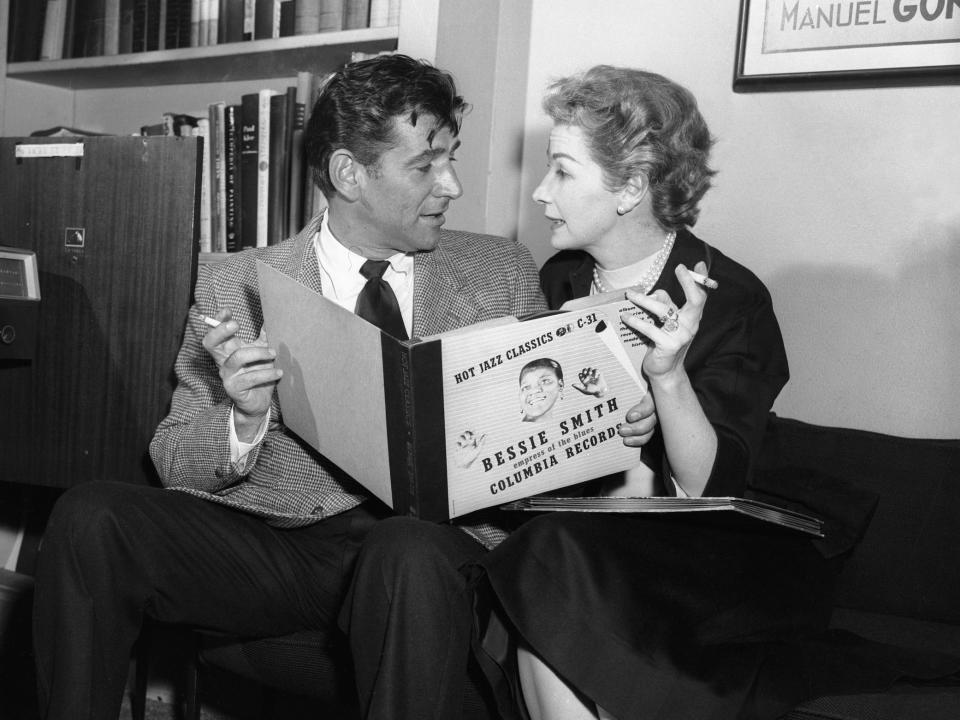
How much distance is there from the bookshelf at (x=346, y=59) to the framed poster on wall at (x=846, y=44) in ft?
1.47

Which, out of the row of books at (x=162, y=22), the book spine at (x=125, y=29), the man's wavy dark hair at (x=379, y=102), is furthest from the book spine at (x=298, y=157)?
the book spine at (x=125, y=29)

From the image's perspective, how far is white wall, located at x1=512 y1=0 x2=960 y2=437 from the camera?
1652 mm

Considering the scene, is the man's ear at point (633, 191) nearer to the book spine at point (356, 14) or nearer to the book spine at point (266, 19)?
the book spine at point (356, 14)

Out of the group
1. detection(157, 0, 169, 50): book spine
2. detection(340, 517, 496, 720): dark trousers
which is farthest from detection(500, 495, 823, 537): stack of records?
detection(157, 0, 169, 50): book spine

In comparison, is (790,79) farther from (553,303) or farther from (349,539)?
(349,539)

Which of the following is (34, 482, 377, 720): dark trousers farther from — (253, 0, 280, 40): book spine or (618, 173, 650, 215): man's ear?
(253, 0, 280, 40): book spine

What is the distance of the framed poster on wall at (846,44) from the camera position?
1.61 m

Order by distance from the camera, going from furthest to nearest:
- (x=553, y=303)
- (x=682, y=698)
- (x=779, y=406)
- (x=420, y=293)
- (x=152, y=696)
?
(x=152, y=696) < (x=779, y=406) < (x=553, y=303) < (x=420, y=293) < (x=682, y=698)

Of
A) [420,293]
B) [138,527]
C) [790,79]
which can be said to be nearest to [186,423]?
[138,527]

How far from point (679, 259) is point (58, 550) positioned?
95cm

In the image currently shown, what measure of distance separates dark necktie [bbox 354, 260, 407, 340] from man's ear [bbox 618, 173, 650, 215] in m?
0.37

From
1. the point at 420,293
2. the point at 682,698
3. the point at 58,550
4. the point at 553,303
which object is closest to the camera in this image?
the point at 682,698

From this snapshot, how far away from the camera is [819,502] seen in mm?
1417

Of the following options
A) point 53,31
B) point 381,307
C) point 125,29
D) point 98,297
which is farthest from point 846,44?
point 53,31
